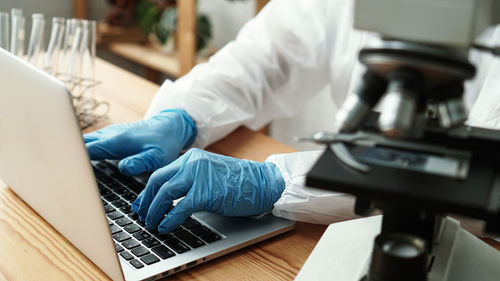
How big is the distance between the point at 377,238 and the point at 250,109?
2.98 feet

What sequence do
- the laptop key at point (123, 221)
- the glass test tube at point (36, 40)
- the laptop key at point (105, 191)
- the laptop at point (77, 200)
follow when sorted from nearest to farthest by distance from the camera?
1. the laptop at point (77, 200)
2. the laptop key at point (123, 221)
3. the laptop key at point (105, 191)
4. the glass test tube at point (36, 40)

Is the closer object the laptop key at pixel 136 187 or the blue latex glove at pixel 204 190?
the blue latex glove at pixel 204 190

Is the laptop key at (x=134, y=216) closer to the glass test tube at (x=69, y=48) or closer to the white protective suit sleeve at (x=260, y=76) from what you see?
the white protective suit sleeve at (x=260, y=76)

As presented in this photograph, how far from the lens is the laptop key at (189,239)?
89 cm

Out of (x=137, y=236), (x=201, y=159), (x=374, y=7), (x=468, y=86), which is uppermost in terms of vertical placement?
(x=374, y=7)

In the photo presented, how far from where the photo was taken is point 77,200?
2.55 feet

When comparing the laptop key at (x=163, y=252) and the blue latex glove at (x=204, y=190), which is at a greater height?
the blue latex glove at (x=204, y=190)

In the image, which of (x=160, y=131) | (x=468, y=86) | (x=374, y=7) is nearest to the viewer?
(x=374, y=7)

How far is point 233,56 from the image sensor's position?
1.54m

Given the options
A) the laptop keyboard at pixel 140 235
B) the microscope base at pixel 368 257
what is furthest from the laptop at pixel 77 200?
the microscope base at pixel 368 257

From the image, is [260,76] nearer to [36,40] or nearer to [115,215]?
[36,40]

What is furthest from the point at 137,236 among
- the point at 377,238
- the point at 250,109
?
the point at 250,109

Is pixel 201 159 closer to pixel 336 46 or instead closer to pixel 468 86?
pixel 468 86

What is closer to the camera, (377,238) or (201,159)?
(377,238)
